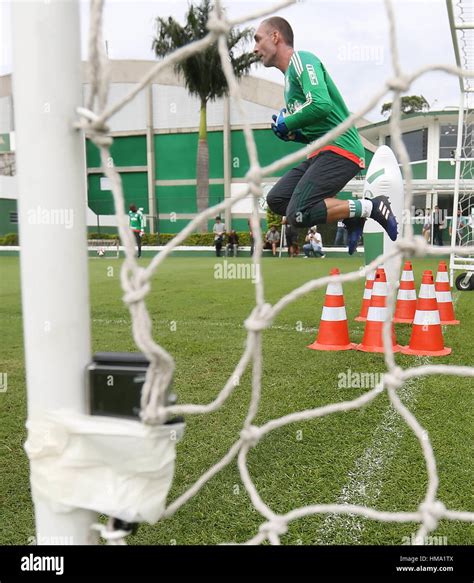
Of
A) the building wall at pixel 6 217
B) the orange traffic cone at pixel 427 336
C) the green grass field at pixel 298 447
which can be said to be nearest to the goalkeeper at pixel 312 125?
the orange traffic cone at pixel 427 336

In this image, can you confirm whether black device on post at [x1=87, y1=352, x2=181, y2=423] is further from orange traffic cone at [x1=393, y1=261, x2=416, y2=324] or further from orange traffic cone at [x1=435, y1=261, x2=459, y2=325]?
orange traffic cone at [x1=435, y1=261, x2=459, y2=325]

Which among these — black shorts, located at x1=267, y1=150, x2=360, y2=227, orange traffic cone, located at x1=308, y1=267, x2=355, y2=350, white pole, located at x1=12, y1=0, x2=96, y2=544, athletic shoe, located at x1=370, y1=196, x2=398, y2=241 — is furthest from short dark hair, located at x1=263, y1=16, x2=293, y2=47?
white pole, located at x1=12, y1=0, x2=96, y2=544

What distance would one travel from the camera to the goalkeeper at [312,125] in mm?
3477

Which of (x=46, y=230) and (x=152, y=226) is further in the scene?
(x=152, y=226)

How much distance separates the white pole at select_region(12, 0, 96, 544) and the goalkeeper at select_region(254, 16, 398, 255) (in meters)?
2.75

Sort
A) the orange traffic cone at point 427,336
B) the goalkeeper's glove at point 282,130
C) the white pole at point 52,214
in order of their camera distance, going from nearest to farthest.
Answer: the white pole at point 52,214 → the goalkeeper's glove at point 282,130 → the orange traffic cone at point 427,336

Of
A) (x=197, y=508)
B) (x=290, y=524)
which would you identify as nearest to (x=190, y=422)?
(x=197, y=508)

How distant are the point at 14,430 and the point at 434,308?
2.92 meters

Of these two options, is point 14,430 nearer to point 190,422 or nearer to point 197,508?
point 190,422

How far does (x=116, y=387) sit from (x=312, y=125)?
10.4ft

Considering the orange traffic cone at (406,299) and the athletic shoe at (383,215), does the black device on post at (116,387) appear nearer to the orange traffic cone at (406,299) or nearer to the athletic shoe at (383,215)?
the athletic shoe at (383,215)

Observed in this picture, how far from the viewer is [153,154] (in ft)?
97.2

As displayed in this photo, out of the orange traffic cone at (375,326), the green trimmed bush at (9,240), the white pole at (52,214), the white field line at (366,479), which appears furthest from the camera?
the green trimmed bush at (9,240)

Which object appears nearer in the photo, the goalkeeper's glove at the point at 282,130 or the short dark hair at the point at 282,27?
the goalkeeper's glove at the point at 282,130
